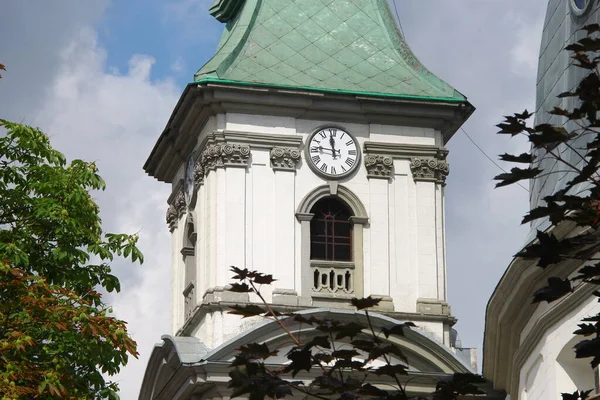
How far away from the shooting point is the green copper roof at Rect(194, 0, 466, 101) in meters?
33.5

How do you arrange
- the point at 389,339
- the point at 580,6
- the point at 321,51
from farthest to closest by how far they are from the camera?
the point at 321,51, the point at 389,339, the point at 580,6

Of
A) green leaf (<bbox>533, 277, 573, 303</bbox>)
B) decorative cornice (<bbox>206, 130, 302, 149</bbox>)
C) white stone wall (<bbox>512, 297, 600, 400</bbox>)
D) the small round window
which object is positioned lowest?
green leaf (<bbox>533, 277, 573, 303</bbox>)

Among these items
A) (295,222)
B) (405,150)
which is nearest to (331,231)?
(295,222)

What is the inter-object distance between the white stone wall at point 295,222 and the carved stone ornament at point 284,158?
0.13 meters

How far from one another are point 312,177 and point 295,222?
1.01 meters

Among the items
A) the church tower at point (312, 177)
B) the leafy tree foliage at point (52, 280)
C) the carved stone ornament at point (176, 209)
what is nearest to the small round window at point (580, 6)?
the leafy tree foliage at point (52, 280)

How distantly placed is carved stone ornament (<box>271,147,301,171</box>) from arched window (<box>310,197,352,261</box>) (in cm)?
97

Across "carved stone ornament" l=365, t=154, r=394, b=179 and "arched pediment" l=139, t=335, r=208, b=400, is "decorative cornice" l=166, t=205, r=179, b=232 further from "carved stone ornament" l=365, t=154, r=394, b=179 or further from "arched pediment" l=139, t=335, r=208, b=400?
"carved stone ornament" l=365, t=154, r=394, b=179

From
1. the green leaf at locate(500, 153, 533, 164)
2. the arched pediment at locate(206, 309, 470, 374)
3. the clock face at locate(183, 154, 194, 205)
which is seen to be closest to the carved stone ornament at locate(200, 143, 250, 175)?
the clock face at locate(183, 154, 194, 205)

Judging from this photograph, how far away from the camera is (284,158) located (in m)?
32.9

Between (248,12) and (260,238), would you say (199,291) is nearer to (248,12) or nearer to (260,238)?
(260,238)

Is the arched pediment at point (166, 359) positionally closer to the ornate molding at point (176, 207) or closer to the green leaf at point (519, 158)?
the ornate molding at point (176, 207)

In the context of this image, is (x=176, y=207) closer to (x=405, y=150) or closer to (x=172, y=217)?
(x=172, y=217)

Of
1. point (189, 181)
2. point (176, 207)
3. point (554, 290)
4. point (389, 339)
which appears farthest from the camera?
point (176, 207)
